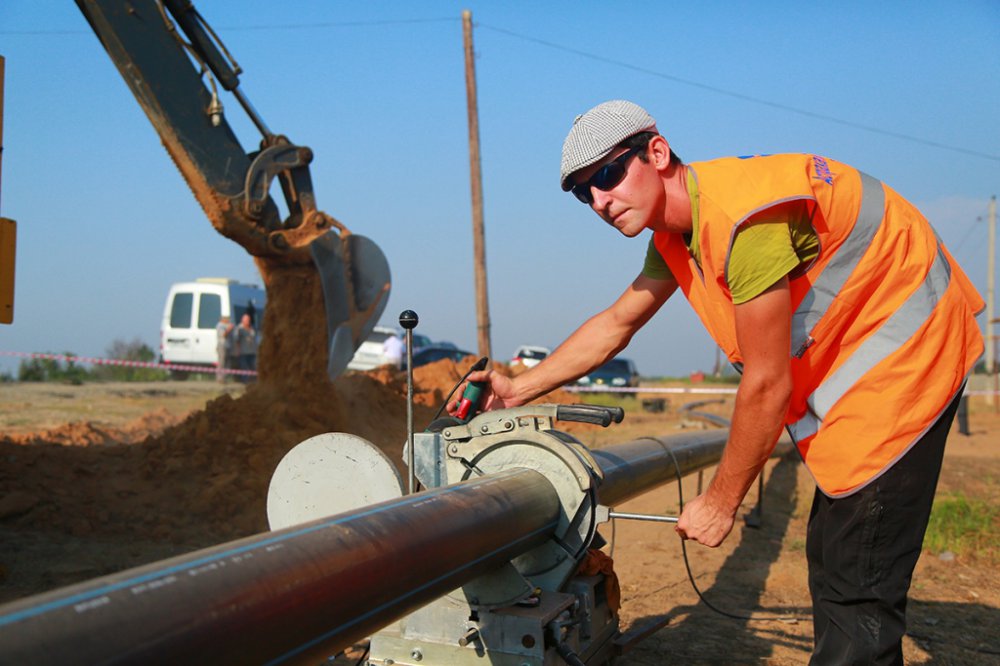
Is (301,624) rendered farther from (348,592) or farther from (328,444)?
(328,444)

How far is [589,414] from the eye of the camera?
2.56 meters

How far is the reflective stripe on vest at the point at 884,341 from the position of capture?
7.77 ft

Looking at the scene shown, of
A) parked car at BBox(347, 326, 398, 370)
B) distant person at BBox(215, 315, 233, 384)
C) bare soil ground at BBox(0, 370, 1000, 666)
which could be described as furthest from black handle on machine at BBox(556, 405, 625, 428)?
parked car at BBox(347, 326, 398, 370)

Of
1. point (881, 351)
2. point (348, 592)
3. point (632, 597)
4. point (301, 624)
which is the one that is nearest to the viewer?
point (301, 624)

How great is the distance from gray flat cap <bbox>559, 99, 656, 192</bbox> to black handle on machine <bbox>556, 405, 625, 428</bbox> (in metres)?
0.65

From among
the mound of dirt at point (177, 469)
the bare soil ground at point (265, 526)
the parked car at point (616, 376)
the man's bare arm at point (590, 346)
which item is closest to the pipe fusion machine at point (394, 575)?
the man's bare arm at point (590, 346)

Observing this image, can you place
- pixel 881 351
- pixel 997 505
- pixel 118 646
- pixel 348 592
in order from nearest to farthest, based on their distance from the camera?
pixel 118 646 < pixel 348 592 < pixel 881 351 < pixel 997 505

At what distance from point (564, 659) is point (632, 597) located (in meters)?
2.52

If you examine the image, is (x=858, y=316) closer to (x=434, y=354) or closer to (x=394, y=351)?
(x=394, y=351)

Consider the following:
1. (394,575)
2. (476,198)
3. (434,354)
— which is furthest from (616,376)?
(394,575)

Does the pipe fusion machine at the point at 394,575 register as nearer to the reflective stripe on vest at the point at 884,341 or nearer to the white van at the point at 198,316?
the reflective stripe on vest at the point at 884,341

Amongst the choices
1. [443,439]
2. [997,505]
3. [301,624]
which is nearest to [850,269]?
[443,439]

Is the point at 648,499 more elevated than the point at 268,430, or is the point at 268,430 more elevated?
the point at 268,430

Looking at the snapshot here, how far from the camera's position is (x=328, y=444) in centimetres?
243
